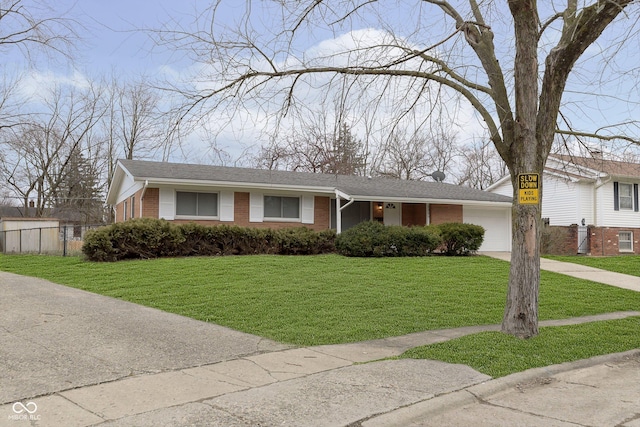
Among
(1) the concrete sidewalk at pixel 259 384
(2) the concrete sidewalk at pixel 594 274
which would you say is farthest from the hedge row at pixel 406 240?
(1) the concrete sidewalk at pixel 259 384

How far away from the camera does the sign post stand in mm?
7367

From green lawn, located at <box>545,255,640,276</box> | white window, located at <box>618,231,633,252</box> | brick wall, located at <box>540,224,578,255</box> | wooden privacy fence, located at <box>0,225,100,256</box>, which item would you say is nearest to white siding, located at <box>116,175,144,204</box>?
wooden privacy fence, located at <box>0,225,100,256</box>

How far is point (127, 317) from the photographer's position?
28.5 feet

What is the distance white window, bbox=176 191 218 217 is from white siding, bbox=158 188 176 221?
1.07 ft

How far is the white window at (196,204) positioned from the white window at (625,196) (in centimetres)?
2012

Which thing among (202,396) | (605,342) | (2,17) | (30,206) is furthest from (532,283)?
(30,206)

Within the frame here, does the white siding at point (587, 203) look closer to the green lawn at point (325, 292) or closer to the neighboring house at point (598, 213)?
the neighboring house at point (598, 213)

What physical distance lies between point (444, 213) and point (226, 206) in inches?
386

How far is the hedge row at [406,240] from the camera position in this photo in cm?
1838

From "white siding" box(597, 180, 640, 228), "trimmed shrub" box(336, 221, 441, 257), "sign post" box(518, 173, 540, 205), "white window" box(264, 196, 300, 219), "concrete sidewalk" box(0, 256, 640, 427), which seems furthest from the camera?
"white siding" box(597, 180, 640, 228)

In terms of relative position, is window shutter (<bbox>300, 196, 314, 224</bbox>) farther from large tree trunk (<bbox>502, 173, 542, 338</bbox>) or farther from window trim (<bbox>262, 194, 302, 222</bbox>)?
large tree trunk (<bbox>502, 173, 542, 338</bbox>)

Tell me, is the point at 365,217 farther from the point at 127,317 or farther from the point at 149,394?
the point at 149,394

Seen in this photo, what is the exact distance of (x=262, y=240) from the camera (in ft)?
61.4

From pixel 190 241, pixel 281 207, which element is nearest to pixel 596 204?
pixel 281 207
